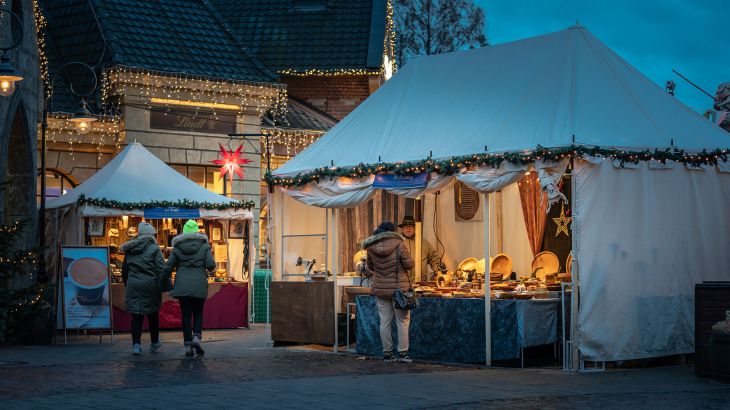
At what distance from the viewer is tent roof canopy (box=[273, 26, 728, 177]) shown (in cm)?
1496

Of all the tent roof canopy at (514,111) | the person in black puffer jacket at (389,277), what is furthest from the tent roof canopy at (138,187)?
the person in black puffer jacket at (389,277)

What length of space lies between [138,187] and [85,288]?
3.68 m

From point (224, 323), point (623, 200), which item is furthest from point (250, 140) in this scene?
point (623, 200)

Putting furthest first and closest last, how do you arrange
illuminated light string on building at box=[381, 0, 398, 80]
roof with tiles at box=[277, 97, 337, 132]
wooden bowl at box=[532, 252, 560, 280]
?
1. illuminated light string on building at box=[381, 0, 398, 80]
2. roof with tiles at box=[277, 97, 337, 132]
3. wooden bowl at box=[532, 252, 560, 280]

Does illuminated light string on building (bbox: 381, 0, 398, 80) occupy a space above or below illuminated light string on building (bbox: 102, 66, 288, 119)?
above

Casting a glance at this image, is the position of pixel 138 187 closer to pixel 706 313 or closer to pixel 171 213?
pixel 171 213

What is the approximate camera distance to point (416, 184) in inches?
616

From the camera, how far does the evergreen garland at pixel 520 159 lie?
1423 centimetres

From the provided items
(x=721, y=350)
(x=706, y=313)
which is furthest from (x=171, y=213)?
(x=721, y=350)

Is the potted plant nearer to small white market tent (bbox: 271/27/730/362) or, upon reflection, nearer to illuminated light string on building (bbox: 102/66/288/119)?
small white market tent (bbox: 271/27/730/362)

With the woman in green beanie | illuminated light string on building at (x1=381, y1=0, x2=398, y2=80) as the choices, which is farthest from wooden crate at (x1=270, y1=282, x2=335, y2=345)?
illuminated light string on building at (x1=381, y1=0, x2=398, y2=80)

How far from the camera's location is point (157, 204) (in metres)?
21.8

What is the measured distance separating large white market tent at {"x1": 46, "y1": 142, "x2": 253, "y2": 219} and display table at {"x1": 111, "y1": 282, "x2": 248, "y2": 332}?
4.38ft

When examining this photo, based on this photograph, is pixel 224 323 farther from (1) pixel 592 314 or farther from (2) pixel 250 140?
(1) pixel 592 314
